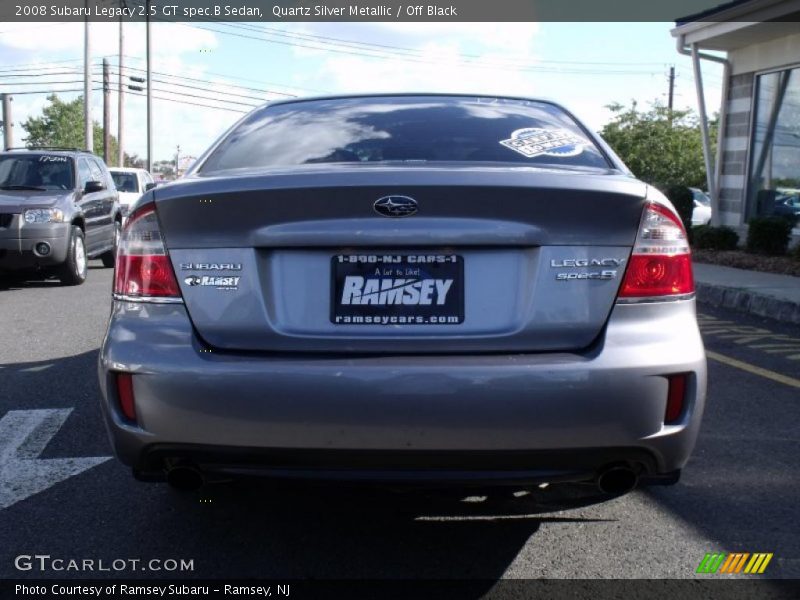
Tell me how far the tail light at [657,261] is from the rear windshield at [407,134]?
0.48 metres

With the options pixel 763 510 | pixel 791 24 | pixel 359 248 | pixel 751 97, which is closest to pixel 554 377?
pixel 359 248

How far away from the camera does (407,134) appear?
3432 millimetres

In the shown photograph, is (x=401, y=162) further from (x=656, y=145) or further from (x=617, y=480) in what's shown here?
(x=656, y=145)

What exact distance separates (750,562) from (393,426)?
4.65 ft

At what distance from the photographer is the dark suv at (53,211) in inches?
418

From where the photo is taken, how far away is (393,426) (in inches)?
98.7

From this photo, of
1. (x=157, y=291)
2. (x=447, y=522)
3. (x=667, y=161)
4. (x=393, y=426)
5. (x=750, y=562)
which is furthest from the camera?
(x=667, y=161)

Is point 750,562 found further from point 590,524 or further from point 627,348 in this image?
point 627,348

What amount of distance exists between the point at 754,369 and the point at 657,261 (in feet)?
13.0

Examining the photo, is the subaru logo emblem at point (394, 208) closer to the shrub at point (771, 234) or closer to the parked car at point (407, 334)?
the parked car at point (407, 334)

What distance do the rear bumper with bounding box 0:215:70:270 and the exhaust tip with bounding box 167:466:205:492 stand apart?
8763 mm

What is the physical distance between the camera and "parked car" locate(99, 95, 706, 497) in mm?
2520

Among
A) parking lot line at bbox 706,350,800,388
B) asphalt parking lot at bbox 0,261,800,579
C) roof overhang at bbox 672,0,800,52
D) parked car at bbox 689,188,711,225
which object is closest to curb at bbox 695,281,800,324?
parking lot line at bbox 706,350,800,388

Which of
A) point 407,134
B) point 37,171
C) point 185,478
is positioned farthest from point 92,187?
point 185,478
